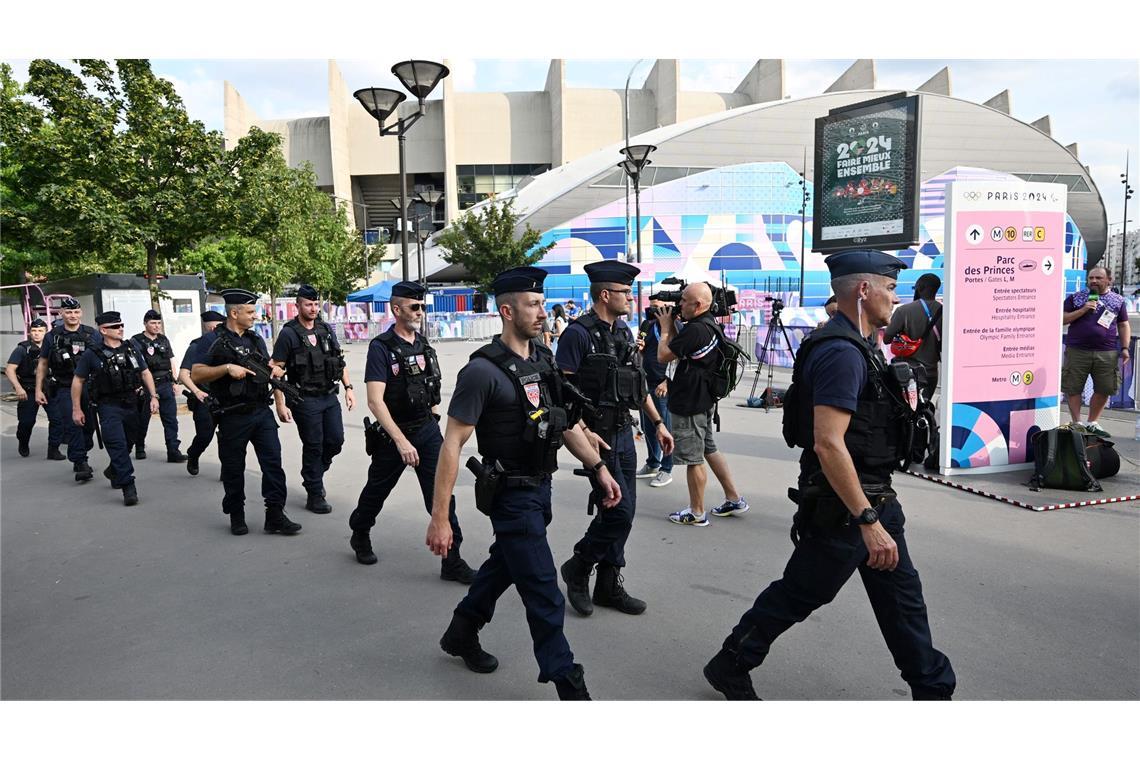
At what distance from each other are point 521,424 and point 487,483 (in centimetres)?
28

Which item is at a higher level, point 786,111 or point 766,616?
point 786,111

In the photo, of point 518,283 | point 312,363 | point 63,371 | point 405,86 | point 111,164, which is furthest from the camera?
point 111,164

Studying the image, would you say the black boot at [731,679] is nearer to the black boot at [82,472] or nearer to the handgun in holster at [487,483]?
the handgun in holster at [487,483]

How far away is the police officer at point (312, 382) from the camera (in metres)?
6.05

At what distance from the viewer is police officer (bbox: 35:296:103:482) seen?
802 cm

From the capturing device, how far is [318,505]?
20.1 ft

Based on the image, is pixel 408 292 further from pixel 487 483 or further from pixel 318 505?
pixel 318 505

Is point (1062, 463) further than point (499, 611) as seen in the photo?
Yes

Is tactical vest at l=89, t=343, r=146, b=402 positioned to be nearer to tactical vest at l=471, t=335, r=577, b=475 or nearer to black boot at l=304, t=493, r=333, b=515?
black boot at l=304, t=493, r=333, b=515

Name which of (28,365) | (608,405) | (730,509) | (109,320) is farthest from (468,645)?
(28,365)

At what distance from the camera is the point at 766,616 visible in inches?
112

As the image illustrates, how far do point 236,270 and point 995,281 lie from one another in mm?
29942

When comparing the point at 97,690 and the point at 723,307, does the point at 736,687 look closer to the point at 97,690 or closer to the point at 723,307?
the point at 97,690

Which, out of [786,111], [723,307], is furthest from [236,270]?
[786,111]
